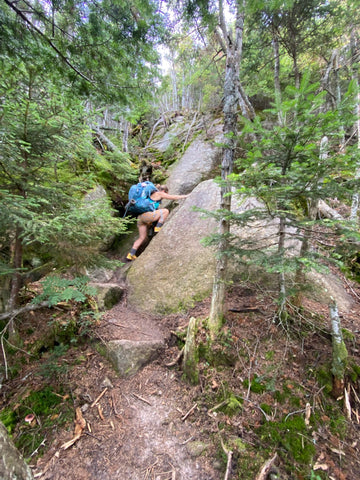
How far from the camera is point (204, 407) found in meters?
2.81

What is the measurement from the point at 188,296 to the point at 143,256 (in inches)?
83.0

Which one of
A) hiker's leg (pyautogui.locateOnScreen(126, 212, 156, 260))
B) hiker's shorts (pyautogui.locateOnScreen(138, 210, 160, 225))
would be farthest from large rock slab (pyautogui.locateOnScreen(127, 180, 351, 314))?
hiker's leg (pyautogui.locateOnScreen(126, 212, 156, 260))

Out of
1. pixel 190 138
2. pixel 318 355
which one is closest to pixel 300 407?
pixel 318 355

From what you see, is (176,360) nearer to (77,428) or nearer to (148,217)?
(77,428)

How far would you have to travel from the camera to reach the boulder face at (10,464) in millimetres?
1347

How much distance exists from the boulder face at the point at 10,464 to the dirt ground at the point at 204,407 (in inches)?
38.9

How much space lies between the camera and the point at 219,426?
2549 millimetres

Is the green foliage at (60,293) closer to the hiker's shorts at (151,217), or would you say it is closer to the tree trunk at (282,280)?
the tree trunk at (282,280)

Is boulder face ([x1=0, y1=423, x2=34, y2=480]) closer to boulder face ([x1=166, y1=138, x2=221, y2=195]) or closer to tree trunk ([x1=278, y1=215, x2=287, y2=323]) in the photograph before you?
tree trunk ([x1=278, y1=215, x2=287, y2=323])

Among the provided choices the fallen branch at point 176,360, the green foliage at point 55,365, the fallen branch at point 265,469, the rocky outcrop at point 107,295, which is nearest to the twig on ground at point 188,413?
the fallen branch at point 176,360

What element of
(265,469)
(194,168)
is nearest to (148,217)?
(194,168)

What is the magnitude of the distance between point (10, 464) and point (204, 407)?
7.27 ft

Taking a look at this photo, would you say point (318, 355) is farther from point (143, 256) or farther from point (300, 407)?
point (143, 256)

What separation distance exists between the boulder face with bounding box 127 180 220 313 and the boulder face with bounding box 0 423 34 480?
10.7 feet
